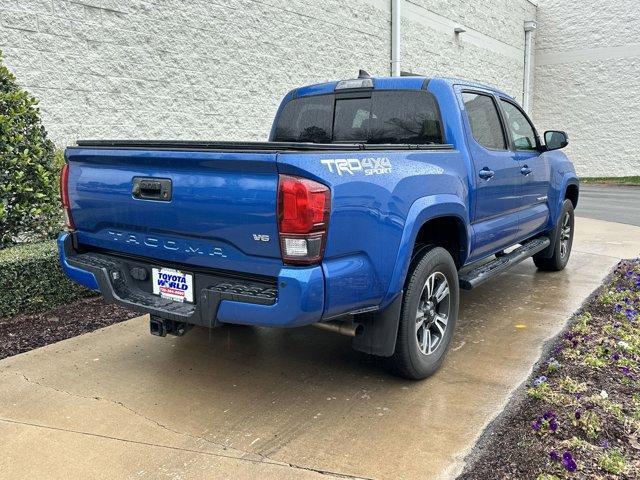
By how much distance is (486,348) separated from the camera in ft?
14.1

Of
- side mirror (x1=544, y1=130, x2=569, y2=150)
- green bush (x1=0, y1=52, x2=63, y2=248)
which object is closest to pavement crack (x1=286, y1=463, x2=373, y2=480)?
green bush (x1=0, y1=52, x2=63, y2=248)

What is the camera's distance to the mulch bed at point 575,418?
2.71 m

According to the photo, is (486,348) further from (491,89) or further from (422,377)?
(491,89)

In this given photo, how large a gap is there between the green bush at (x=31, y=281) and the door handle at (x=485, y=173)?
3623 mm

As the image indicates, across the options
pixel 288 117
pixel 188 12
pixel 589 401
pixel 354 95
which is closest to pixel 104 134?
pixel 188 12

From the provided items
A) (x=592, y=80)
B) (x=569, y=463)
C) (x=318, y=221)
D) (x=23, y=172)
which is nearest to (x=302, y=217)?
(x=318, y=221)

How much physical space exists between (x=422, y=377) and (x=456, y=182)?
1.33 metres

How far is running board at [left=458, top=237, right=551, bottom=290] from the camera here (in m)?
4.29

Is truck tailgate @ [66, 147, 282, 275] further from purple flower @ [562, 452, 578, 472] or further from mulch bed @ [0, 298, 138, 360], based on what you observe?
purple flower @ [562, 452, 578, 472]

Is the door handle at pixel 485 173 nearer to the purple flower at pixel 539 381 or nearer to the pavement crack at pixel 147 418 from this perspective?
the purple flower at pixel 539 381

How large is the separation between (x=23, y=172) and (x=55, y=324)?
1376mm

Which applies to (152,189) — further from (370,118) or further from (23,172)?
(23,172)

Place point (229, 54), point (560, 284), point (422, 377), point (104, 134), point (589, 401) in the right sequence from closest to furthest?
point (589, 401) < point (422, 377) < point (560, 284) < point (104, 134) < point (229, 54)

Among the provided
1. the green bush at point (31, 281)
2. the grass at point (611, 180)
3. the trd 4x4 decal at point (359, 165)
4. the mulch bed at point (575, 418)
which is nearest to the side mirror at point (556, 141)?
the mulch bed at point (575, 418)
